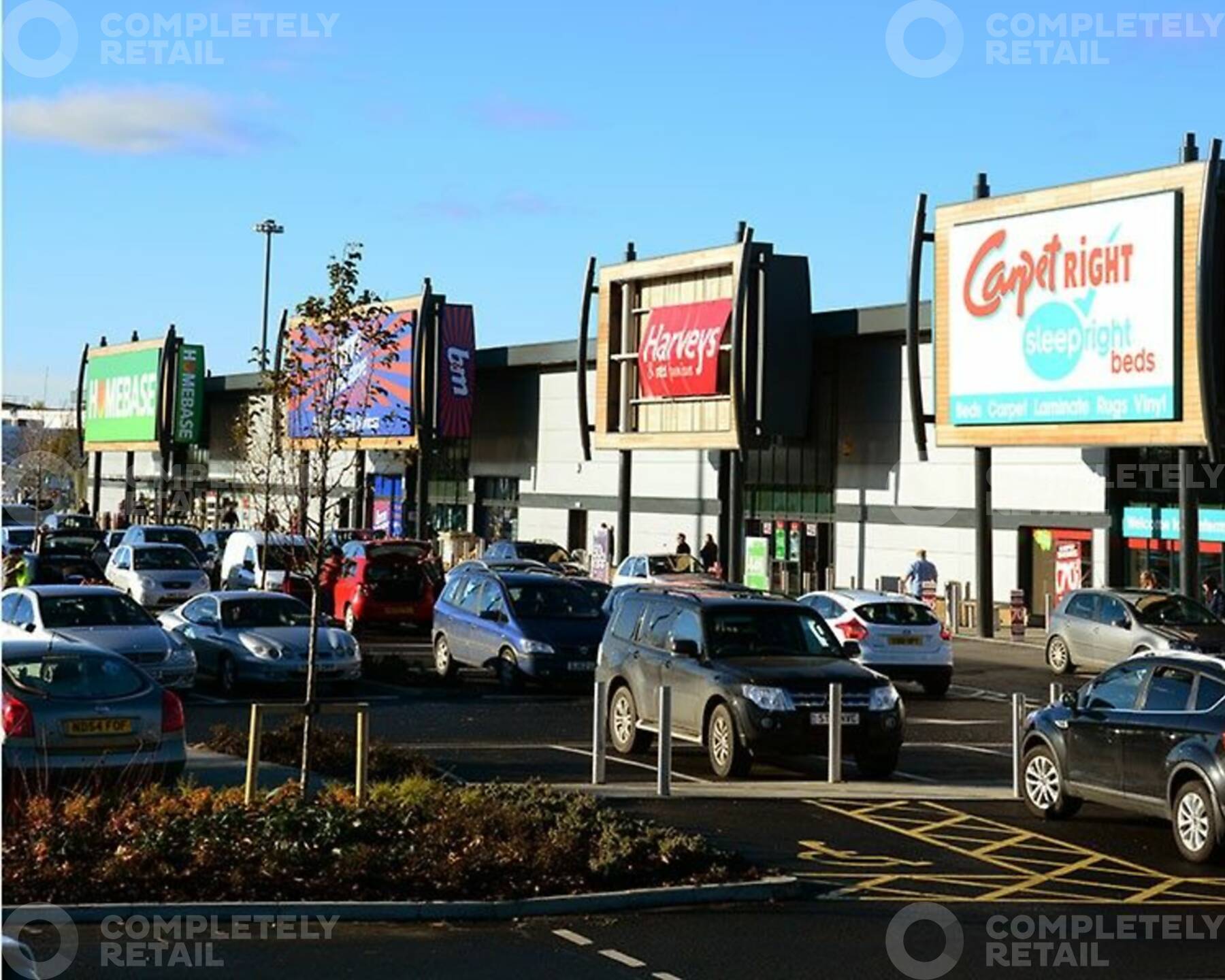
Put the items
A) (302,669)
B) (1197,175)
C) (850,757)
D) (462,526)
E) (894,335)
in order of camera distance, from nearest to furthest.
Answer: (850,757) < (302,669) < (1197,175) < (894,335) < (462,526)

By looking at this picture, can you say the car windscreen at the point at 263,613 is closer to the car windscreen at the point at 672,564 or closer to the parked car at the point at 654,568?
the parked car at the point at 654,568

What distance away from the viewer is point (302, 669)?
83.2ft

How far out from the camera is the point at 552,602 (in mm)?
26984

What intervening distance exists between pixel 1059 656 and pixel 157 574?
19533 millimetres

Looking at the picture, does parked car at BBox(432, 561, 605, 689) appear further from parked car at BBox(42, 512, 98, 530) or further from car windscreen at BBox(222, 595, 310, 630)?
parked car at BBox(42, 512, 98, 530)

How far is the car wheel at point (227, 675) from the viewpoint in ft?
83.5

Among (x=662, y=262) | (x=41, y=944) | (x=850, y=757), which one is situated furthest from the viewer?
(x=662, y=262)

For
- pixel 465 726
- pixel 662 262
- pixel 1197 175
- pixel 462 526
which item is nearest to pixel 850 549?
pixel 662 262

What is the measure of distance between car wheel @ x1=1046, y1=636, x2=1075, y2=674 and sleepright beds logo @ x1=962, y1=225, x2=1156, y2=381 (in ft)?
20.4

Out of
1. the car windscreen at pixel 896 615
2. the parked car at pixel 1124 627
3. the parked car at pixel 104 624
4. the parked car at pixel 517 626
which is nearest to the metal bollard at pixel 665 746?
the parked car at pixel 104 624

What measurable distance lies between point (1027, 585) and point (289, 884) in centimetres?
3232

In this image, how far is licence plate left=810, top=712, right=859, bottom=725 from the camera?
17.9 metres

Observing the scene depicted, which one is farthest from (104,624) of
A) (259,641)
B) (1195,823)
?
(1195,823)

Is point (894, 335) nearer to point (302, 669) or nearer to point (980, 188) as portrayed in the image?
point (980, 188)
